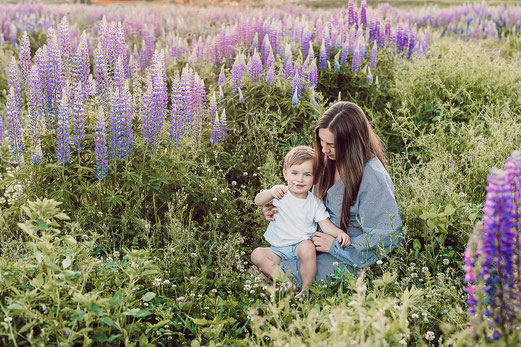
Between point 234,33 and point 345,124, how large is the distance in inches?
152

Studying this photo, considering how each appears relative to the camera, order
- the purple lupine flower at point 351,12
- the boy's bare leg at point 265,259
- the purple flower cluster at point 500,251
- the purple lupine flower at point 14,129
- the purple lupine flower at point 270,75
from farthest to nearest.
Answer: the purple lupine flower at point 351,12 → the purple lupine flower at point 270,75 → the purple lupine flower at point 14,129 → the boy's bare leg at point 265,259 → the purple flower cluster at point 500,251

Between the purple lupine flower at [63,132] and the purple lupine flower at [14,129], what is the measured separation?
41cm

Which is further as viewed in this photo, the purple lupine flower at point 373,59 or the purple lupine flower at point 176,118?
the purple lupine flower at point 373,59

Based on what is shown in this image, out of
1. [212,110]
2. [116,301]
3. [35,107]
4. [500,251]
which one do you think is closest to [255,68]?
[212,110]

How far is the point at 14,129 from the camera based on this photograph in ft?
13.6

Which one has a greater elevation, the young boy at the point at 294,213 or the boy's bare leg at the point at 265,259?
the young boy at the point at 294,213

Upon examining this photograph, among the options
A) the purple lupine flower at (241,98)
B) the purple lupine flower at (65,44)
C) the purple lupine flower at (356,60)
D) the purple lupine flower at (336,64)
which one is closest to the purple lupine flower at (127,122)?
the purple lupine flower at (65,44)

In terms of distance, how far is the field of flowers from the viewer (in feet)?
8.27

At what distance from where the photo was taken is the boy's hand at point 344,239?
3.73 m

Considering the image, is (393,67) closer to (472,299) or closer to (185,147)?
(185,147)

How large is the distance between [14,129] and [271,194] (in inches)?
80.6

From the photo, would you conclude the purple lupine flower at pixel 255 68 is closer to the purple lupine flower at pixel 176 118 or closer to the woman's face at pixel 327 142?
the purple lupine flower at pixel 176 118

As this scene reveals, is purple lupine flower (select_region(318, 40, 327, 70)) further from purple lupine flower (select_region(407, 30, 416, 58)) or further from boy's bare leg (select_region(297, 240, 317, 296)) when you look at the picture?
boy's bare leg (select_region(297, 240, 317, 296))

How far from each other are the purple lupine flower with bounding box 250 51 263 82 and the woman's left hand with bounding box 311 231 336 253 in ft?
7.40
